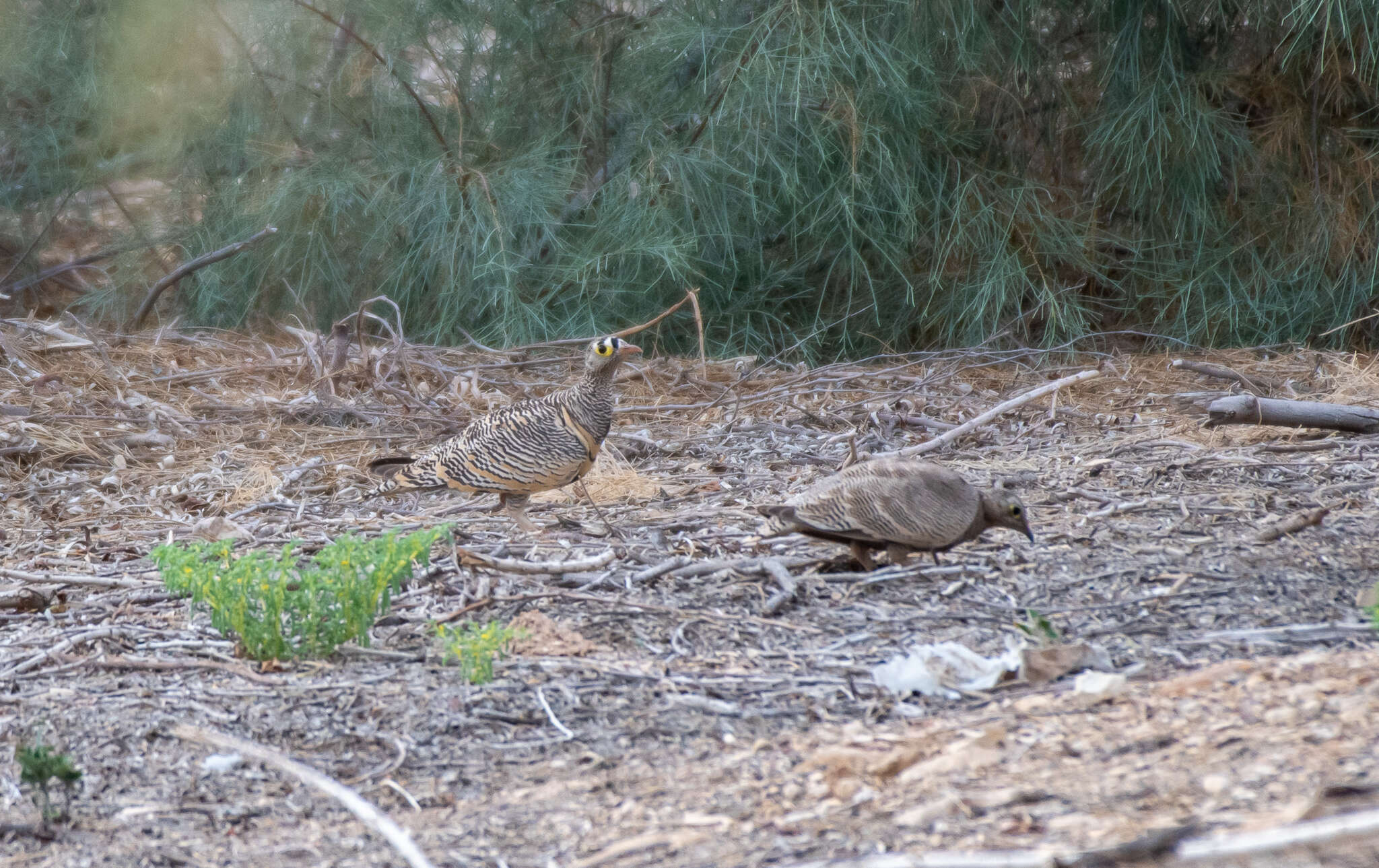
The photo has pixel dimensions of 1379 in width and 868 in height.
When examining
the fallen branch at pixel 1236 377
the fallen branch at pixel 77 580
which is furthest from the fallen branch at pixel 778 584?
the fallen branch at pixel 1236 377

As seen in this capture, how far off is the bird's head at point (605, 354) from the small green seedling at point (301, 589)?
58.7 inches

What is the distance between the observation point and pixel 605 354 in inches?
154

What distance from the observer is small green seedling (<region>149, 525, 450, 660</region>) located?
235 centimetres

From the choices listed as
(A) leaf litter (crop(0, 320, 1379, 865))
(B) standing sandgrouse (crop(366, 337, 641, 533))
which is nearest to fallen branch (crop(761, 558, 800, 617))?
(A) leaf litter (crop(0, 320, 1379, 865))

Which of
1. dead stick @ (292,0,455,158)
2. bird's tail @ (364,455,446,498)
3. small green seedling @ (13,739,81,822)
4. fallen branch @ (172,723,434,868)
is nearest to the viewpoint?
fallen branch @ (172,723,434,868)

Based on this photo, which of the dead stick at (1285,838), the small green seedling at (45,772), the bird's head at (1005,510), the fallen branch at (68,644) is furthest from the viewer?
the bird's head at (1005,510)

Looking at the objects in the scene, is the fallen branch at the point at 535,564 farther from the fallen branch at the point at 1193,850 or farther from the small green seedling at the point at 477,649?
the fallen branch at the point at 1193,850

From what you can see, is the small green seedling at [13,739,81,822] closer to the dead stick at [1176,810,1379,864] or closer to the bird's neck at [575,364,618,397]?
the dead stick at [1176,810,1379,864]

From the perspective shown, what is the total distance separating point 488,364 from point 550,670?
3.59 meters

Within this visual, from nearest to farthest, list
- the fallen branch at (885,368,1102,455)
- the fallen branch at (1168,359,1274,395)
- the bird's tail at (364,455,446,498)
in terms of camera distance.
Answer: the bird's tail at (364,455,446,498) → the fallen branch at (885,368,1102,455) → the fallen branch at (1168,359,1274,395)

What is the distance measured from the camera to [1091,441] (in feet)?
14.4

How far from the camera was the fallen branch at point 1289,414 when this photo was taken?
3.80 m

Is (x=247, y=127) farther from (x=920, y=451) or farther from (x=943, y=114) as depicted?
(x=920, y=451)

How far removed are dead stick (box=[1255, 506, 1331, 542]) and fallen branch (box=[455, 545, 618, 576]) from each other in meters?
1.60
